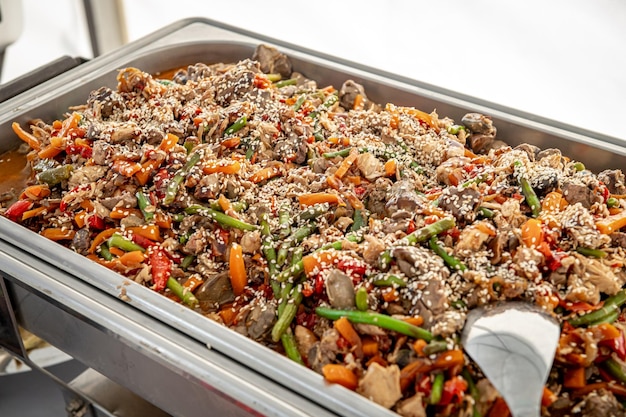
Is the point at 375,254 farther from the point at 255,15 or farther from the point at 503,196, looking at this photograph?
the point at 255,15

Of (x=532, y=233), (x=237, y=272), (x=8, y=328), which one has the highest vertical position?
(x=532, y=233)

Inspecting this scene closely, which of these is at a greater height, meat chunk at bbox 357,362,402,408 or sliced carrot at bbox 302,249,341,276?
sliced carrot at bbox 302,249,341,276

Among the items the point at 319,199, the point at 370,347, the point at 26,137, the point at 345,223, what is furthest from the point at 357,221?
the point at 26,137

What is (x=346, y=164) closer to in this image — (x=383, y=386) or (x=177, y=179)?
(x=177, y=179)

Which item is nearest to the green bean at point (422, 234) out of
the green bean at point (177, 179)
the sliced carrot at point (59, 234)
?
the green bean at point (177, 179)

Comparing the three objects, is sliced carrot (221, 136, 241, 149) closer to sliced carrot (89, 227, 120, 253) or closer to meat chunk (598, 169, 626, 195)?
sliced carrot (89, 227, 120, 253)

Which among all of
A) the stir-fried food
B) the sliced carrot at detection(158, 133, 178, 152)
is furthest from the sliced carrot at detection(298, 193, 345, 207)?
the sliced carrot at detection(158, 133, 178, 152)
